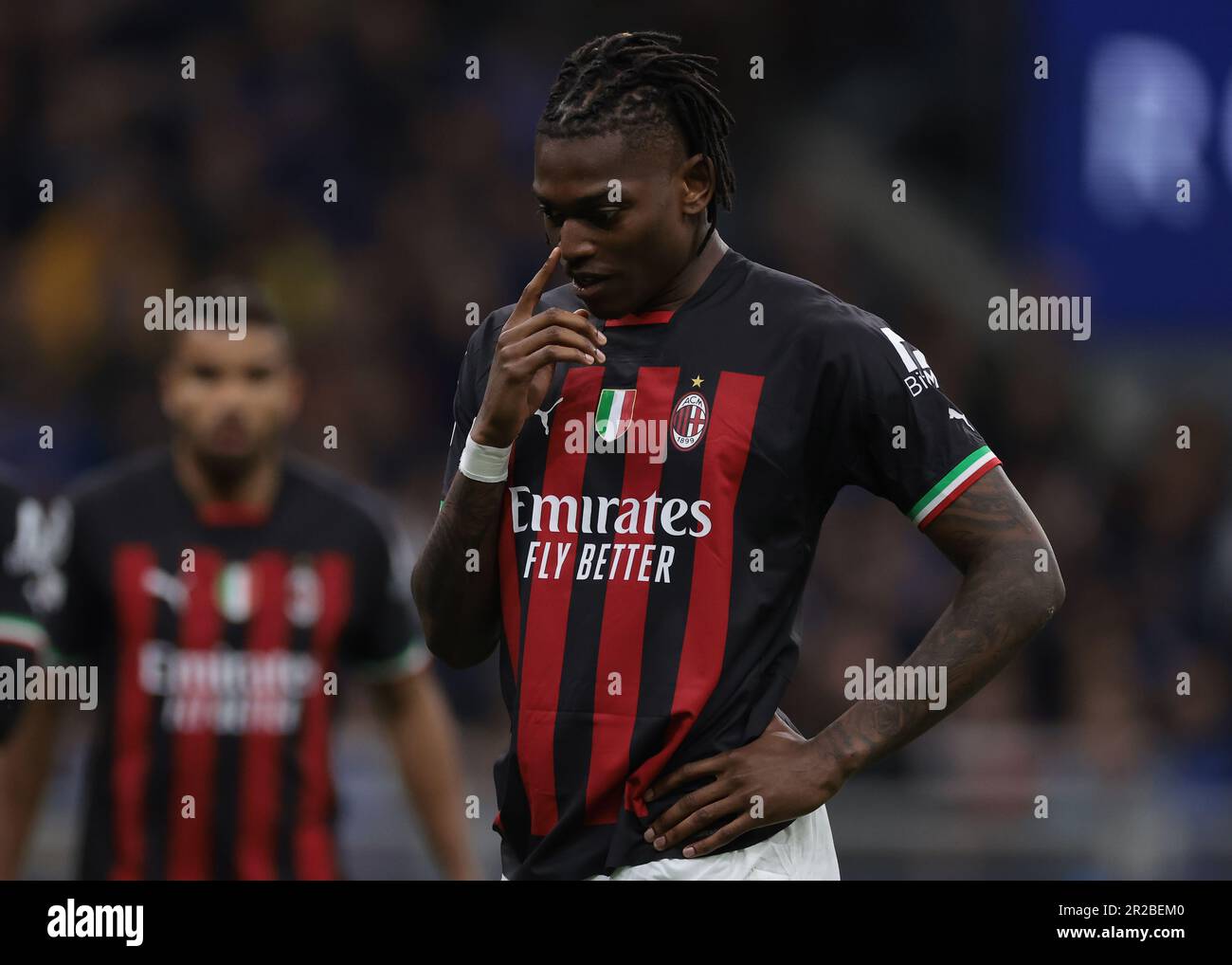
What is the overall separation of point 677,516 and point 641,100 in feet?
2.31

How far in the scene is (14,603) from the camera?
16.2 ft

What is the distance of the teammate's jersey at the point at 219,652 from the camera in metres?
4.79

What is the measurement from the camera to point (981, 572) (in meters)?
3.09

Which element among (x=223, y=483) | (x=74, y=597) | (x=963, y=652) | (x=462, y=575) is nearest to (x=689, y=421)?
(x=462, y=575)

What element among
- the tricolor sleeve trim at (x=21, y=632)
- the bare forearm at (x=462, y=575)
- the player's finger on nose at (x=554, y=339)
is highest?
the player's finger on nose at (x=554, y=339)

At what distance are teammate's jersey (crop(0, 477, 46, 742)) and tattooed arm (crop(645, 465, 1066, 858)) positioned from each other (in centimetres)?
240

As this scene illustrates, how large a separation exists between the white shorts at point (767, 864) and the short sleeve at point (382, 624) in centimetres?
193

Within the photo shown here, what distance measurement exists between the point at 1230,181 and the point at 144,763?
609 cm

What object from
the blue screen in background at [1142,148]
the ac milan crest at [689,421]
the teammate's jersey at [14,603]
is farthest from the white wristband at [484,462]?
the blue screen in background at [1142,148]

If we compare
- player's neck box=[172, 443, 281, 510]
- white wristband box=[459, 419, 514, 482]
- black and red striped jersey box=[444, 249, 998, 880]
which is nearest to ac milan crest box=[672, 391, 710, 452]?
black and red striped jersey box=[444, 249, 998, 880]

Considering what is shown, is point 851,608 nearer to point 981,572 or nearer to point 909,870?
point 909,870

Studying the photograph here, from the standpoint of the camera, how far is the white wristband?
319 cm

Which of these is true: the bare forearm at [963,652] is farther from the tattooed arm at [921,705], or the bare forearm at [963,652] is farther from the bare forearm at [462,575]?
the bare forearm at [462,575]
